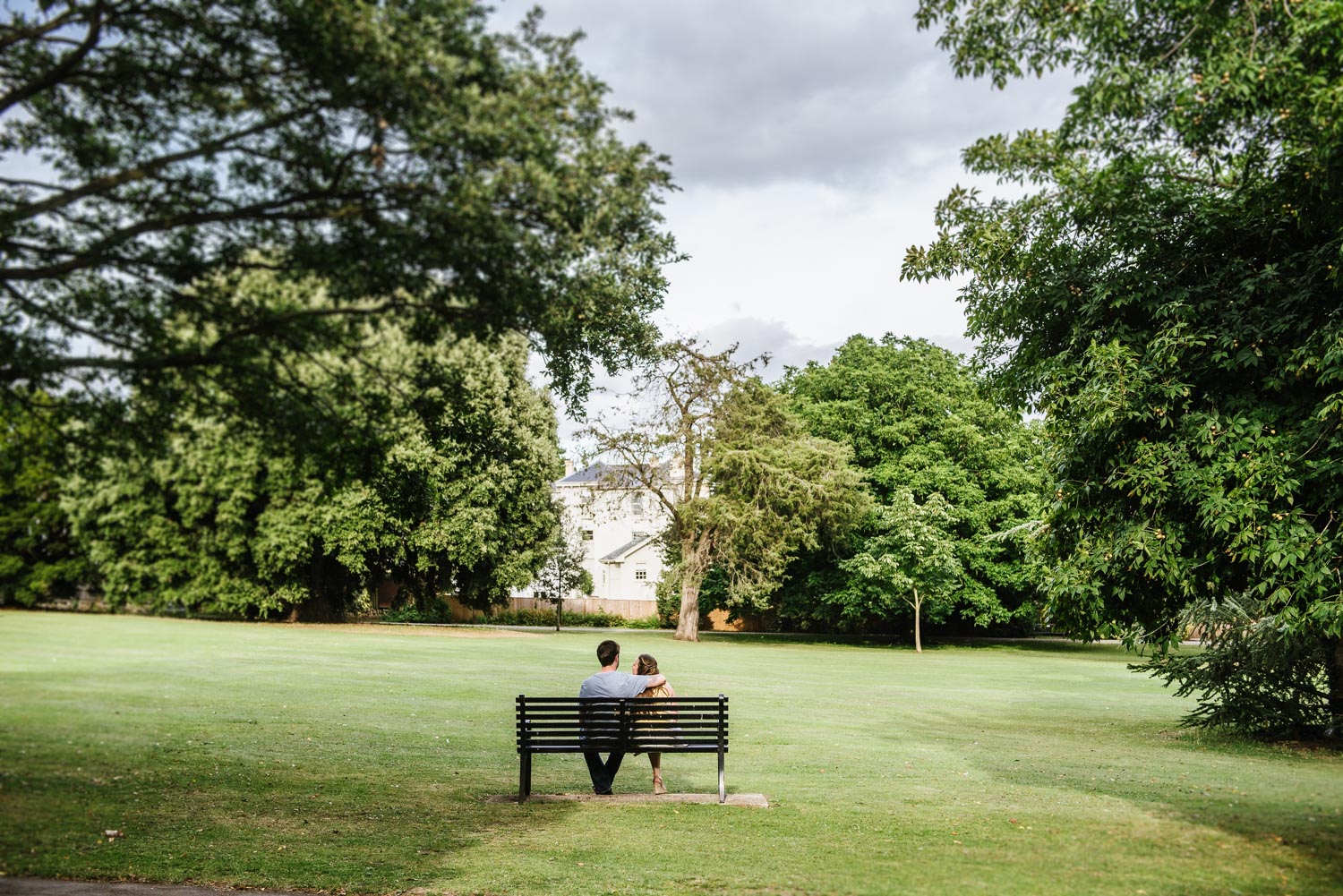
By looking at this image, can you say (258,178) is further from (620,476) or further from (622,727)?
(620,476)

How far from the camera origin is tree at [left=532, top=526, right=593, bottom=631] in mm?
53719

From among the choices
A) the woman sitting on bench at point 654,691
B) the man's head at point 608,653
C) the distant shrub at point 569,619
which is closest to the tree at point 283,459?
the man's head at point 608,653

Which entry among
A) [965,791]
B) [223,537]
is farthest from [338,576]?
[965,791]

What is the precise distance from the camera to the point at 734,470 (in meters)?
45.7

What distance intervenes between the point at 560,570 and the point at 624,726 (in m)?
45.6

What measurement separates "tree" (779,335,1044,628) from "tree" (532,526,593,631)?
11474mm

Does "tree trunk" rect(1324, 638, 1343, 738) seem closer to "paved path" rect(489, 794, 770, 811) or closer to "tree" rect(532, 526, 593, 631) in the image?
"paved path" rect(489, 794, 770, 811)

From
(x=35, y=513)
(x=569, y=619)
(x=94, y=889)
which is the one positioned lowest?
(x=569, y=619)

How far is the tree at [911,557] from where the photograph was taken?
147 ft

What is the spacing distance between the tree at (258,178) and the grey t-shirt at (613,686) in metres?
5.29

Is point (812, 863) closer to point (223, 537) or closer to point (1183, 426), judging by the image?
point (1183, 426)

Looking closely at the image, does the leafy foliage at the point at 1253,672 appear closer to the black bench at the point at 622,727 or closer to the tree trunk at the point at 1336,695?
the tree trunk at the point at 1336,695

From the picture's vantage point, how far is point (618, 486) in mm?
46531

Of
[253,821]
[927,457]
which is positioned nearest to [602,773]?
[253,821]
